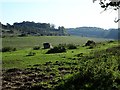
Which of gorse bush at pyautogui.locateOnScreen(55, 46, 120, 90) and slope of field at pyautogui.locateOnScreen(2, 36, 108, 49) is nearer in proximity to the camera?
gorse bush at pyautogui.locateOnScreen(55, 46, 120, 90)

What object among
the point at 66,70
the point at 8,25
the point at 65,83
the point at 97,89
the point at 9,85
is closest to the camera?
the point at 97,89

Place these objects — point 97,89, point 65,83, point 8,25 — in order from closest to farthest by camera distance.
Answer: point 97,89
point 65,83
point 8,25

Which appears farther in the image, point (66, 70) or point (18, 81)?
point (66, 70)

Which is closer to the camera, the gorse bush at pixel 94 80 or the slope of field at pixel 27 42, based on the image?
the gorse bush at pixel 94 80

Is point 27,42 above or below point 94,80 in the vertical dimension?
below

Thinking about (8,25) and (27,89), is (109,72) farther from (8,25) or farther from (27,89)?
(8,25)

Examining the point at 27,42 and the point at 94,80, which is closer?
the point at 94,80

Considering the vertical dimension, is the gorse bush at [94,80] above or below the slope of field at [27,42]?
above

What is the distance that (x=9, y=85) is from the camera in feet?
68.1

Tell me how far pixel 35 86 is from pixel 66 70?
24.0 ft

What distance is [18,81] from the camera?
73.0ft

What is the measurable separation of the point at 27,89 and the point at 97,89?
3.91 m

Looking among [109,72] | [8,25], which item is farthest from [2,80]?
[8,25]

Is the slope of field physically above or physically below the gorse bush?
below
